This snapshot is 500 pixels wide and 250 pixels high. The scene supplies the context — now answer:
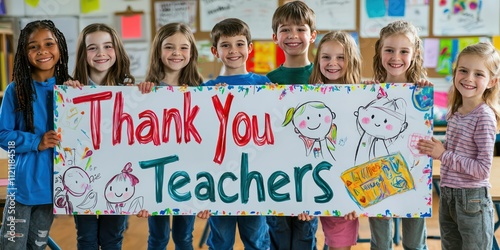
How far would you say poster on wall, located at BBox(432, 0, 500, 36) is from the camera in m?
4.11

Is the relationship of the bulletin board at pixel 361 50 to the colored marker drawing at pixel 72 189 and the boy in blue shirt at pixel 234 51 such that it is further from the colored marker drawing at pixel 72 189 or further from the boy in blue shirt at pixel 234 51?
the colored marker drawing at pixel 72 189

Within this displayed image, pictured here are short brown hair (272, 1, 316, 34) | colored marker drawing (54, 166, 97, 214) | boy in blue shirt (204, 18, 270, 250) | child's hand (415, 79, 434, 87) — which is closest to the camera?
child's hand (415, 79, 434, 87)

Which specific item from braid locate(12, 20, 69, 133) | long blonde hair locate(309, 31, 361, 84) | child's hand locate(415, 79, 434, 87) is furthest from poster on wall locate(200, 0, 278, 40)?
child's hand locate(415, 79, 434, 87)

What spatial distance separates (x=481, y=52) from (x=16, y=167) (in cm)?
177

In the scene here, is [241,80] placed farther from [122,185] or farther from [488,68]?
[488,68]

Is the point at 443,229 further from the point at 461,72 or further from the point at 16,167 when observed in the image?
the point at 16,167

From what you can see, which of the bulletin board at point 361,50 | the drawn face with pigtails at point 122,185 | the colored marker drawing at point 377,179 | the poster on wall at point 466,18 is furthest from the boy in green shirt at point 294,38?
the poster on wall at point 466,18

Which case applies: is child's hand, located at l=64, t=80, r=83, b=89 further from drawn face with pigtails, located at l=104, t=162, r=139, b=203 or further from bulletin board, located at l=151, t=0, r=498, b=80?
bulletin board, located at l=151, t=0, r=498, b=80

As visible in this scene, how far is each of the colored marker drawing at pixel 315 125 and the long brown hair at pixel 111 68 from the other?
0.68 meters

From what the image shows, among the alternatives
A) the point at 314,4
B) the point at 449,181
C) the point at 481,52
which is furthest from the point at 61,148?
the point at 314,4

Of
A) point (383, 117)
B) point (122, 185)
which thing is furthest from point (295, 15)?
point (122, 185)

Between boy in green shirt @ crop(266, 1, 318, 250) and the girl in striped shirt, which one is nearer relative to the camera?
the girl in striped shirt

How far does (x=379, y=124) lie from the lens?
191cm

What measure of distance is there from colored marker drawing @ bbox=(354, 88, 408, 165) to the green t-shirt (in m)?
0.42
